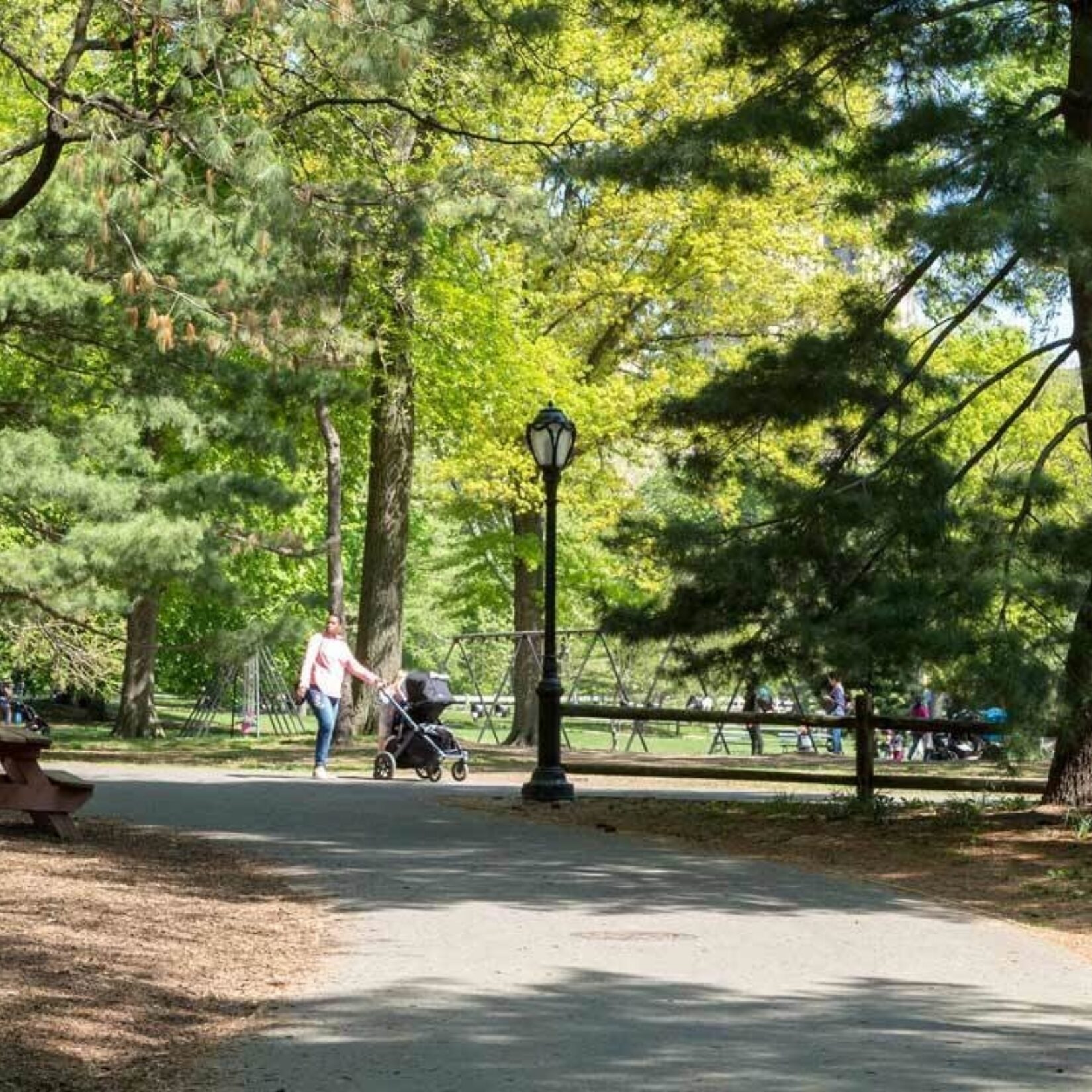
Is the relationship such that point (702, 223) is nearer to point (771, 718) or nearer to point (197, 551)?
point (197, 551)

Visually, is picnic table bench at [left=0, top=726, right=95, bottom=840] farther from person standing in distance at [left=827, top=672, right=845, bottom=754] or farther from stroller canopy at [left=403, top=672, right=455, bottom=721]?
person standing in distance at [left=827, top=672, right=845, bottom=754]

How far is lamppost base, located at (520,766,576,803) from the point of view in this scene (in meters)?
20.6

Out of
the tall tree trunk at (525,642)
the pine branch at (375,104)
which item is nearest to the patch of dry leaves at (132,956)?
the pine branch at (375,104)

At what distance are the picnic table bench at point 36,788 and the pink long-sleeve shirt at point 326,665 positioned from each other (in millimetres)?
9909

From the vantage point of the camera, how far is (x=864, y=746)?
65.1 feet

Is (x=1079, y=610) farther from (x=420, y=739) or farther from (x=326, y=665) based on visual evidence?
(x=326, y=665)

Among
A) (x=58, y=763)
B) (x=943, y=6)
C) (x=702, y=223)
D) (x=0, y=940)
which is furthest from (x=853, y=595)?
(x=702, y=223)

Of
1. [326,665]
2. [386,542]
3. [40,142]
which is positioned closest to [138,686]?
[386,542]

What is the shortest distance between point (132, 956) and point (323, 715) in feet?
50.1

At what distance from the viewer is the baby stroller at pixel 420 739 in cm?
2486

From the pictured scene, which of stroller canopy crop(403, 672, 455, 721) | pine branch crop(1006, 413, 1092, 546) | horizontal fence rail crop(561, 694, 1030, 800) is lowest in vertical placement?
horizontal fence rail crop(561, 694, 1030, 800)

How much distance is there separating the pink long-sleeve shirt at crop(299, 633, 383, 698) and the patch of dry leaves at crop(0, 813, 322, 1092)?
10024mm

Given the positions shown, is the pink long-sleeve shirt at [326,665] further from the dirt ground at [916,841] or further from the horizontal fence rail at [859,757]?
the dirt ground at [916,841]

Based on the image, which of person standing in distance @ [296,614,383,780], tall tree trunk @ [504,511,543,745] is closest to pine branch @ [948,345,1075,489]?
person standing in distance @ [296,614,383,780]
